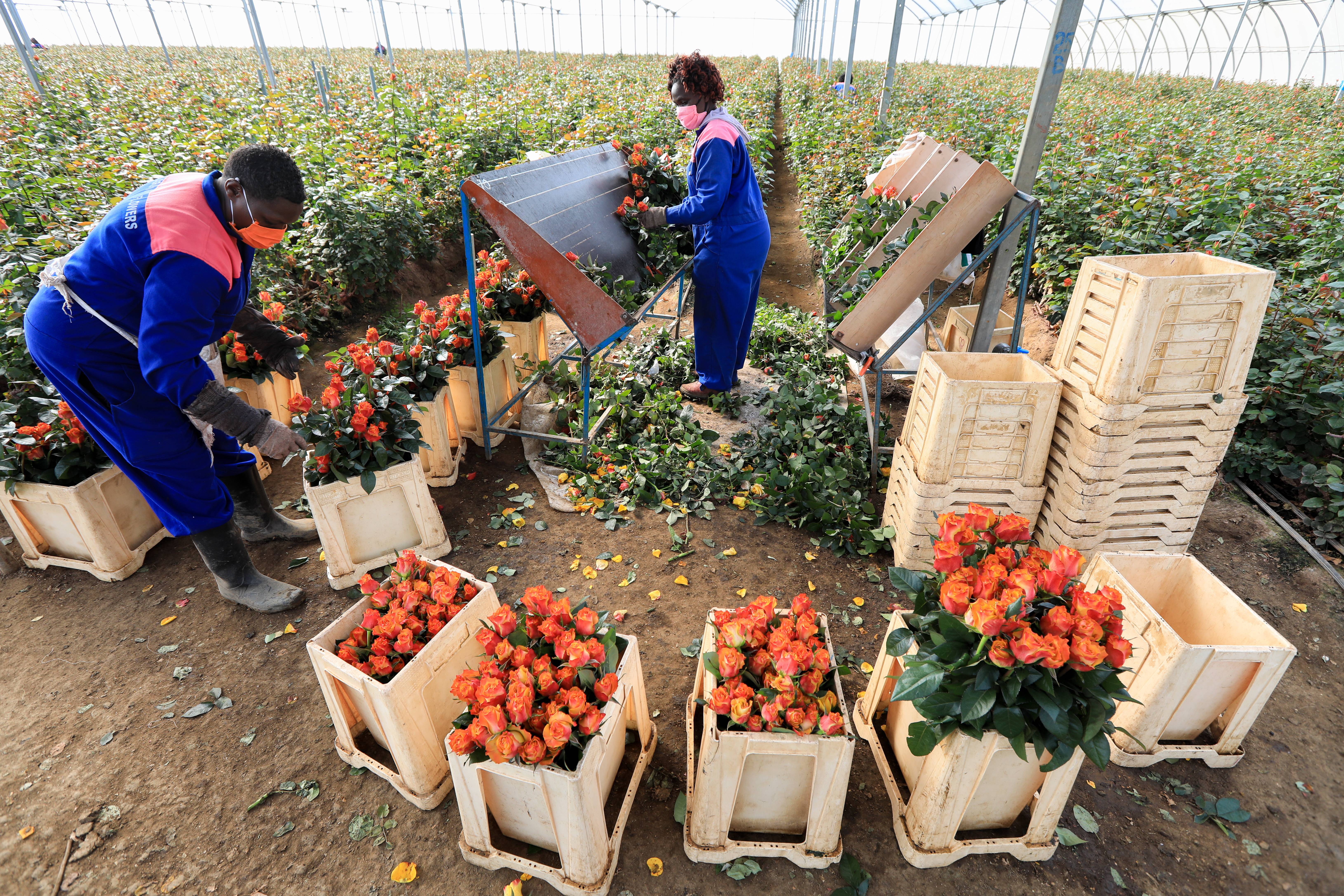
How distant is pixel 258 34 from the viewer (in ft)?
40.2

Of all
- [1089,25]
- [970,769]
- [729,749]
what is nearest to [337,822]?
[729,749]

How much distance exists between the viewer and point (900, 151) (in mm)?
5258

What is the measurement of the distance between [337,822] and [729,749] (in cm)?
141

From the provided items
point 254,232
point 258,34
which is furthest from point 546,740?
point 258,34

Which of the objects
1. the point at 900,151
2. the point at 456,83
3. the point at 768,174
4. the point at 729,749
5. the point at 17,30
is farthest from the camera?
the point at 456,83

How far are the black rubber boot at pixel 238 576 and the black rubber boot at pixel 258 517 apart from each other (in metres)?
0.30

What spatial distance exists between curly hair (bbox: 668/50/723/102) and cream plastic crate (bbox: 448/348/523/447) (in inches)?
78.3

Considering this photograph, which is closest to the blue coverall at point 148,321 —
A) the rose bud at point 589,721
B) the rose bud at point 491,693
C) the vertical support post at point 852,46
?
the rose bud at point 491,693

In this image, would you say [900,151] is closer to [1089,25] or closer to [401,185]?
[401,185]

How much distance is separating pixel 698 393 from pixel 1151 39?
28.8m

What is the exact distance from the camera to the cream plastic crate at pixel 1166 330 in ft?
7.71

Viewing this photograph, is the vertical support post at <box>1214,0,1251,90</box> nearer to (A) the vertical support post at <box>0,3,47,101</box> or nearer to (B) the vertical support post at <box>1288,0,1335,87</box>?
(B) the vertical support post at <box>1288,0,1335,87</box>

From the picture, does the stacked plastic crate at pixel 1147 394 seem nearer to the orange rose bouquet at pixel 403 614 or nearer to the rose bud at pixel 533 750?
the rose bud at pixel 533 750

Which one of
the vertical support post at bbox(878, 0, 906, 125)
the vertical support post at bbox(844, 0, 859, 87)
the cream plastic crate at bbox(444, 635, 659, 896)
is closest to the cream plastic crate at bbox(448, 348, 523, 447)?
the cream plastic crate at bbox(444, 635, 659, 896)
